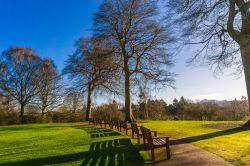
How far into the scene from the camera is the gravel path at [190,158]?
8141 millimetres

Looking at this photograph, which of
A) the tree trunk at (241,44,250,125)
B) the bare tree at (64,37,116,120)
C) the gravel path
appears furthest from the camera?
the bare tree at (64,37,116,120)

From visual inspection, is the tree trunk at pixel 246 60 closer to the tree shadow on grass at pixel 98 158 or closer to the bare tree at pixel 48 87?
the tree shadow on grass at pixel 98 158

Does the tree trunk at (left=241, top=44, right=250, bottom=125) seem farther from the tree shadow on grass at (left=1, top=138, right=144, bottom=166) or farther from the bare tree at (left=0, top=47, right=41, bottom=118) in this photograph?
the bare tree at (left=0, top=47, right=41, bottom=118)

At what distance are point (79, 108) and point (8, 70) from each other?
45.7 feet

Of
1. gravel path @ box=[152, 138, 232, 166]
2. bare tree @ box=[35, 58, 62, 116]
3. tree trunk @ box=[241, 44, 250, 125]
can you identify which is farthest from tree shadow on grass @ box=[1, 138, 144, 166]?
bare tree @ box=[35, 58, 62, 116]

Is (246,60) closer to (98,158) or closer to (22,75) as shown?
(98,158)

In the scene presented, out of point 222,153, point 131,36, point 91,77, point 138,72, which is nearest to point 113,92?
point 91,77

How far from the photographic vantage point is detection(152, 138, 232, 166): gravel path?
814 cm

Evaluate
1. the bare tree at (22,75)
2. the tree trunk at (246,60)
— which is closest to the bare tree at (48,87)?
the bare tree at (22,75)

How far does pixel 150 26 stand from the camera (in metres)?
26.3

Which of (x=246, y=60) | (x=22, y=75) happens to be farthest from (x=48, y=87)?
(x=246, y=60)

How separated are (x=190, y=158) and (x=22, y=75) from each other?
34262 mm

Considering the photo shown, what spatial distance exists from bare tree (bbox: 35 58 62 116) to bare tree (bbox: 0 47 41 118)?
745 mm

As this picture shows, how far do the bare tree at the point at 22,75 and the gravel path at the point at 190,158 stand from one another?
3102cm
